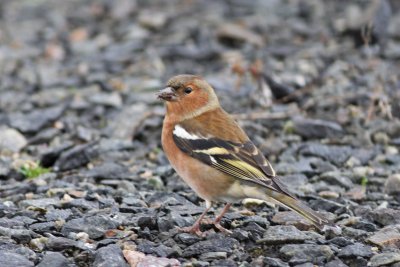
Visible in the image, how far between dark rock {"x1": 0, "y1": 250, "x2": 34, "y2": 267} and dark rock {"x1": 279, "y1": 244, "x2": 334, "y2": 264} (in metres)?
1.65

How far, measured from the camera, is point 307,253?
566 centimetres

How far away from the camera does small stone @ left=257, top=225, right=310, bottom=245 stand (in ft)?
19.2

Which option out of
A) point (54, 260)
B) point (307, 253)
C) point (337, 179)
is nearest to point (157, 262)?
point (54, 260)

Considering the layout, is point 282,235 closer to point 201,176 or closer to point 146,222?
point 201,176

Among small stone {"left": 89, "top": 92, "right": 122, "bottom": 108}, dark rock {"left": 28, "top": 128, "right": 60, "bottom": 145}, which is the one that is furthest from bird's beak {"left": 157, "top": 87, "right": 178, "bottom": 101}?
small stone {"left": 89, "top": 92, "right": 122, "bottom": 108}

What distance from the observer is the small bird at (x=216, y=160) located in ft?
20.1

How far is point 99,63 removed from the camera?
39.9 ft

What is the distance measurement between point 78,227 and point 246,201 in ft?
5.36

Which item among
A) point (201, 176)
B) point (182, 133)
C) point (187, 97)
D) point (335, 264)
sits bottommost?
point (335, 264)

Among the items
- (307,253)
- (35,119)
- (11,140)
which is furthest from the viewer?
(35,119)

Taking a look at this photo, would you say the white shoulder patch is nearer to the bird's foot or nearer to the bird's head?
the bird's head

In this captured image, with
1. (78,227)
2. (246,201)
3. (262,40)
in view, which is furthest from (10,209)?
(262,40)

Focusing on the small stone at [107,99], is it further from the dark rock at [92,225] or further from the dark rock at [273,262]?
the dark rock at [273,262]

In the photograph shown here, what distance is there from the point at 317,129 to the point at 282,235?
3522 mm
